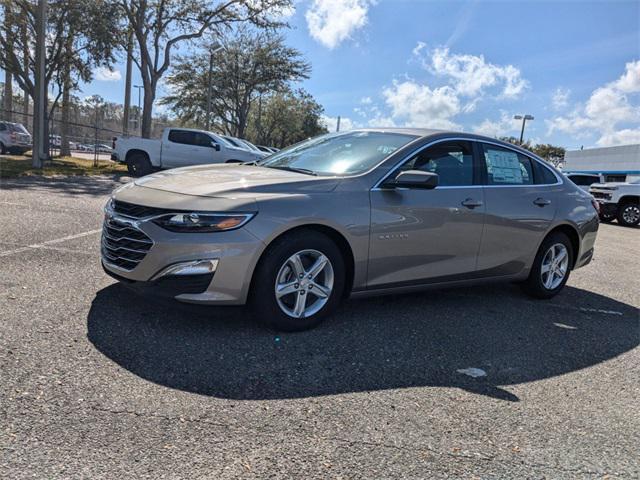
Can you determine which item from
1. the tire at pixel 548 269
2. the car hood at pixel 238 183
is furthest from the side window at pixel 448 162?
the tire at pixel 548 269

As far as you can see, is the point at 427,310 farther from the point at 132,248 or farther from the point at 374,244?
the point at 132,248

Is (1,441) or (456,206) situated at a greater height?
(456,206)

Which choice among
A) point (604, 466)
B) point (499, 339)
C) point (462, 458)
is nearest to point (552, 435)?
point (604, 466)

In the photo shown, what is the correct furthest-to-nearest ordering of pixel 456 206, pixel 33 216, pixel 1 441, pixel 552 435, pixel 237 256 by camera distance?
pixel 33 216, pixel 456 206, pixel 237 256, pixel 552 435, pixel 1 441

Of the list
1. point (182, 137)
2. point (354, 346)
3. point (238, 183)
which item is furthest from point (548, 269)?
point (182, 137)

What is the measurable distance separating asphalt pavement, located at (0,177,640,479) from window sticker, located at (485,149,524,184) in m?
1.28

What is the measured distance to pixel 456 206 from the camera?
459 centimetres

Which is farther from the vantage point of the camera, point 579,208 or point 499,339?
point 579,208

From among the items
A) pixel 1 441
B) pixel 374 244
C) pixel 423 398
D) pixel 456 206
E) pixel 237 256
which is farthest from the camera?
pixel 456 206

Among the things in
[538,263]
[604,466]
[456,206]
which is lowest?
[604,466]

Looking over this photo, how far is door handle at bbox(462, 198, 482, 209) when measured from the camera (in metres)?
4.66

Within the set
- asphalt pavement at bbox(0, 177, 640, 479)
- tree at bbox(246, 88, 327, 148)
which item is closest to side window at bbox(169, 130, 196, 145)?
asphalt pavement at bbox(0, 177, 640, 479)

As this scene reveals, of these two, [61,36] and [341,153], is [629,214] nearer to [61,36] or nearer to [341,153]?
[341,153]

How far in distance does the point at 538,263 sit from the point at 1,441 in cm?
488
